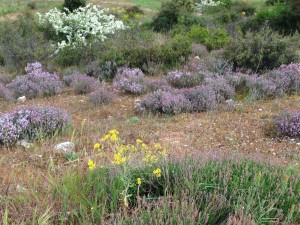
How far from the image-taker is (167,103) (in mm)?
7035

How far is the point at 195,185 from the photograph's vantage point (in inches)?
132

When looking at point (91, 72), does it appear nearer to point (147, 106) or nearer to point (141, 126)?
point (147, 106)

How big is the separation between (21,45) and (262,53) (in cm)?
727

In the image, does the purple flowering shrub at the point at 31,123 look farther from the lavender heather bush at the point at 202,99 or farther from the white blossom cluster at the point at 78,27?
the white blossom cluster at the point at 78,27

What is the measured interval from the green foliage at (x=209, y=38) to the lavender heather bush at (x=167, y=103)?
19.5 ft

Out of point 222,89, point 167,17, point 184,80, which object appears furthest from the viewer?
point 167,17

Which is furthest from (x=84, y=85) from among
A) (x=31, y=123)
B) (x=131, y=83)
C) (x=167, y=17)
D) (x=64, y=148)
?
(x=167, y=17)

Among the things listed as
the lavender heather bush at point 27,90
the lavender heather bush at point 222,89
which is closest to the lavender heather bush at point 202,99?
the lavender heather bush at point 222,89

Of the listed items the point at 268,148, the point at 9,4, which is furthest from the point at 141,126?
the point at 9,4

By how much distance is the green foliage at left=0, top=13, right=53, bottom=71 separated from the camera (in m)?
11.7

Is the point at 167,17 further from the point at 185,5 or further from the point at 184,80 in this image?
the point at 184,80

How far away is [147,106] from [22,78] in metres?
3.73

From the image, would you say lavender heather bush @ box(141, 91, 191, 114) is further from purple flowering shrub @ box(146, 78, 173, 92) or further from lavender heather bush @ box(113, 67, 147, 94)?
lavender heather bush @ box(113, 67, 147, 94)

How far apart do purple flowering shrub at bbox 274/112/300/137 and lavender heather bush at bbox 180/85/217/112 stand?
146cm
